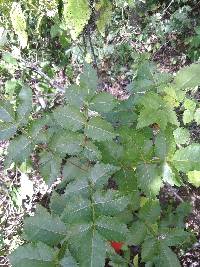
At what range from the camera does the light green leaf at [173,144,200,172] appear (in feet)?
4.54

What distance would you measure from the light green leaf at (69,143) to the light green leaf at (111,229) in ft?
1.02

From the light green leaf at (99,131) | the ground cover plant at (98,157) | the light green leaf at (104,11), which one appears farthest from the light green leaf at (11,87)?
the light green leaf at (99,131)

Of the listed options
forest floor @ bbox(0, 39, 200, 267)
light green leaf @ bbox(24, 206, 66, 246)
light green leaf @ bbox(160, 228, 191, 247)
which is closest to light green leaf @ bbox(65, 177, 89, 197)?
light green leaf @ bbox(24, 206, 66, 246)

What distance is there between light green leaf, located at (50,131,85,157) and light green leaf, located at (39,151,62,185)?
0.05 metres

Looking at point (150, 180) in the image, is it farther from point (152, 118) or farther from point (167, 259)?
point (167, 259)

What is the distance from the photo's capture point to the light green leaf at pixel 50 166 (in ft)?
4.81

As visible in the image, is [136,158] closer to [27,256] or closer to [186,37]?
[27,256]

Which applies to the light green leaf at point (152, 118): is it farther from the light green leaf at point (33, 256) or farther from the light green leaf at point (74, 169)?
the light green leaf at point (33, 256)

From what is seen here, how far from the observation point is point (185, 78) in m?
1.53

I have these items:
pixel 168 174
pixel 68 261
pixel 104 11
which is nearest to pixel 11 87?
pixel 104 11

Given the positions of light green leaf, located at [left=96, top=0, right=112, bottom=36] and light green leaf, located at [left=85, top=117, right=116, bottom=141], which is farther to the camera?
light green leaf, located at [left=96, top=0, right=112, bottom=36]

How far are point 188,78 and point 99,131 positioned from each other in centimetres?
41

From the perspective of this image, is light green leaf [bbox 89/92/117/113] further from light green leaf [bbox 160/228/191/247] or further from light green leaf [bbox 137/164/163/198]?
light green leaf [bbox 160/228/191/247]

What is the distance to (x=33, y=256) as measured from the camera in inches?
49.8
